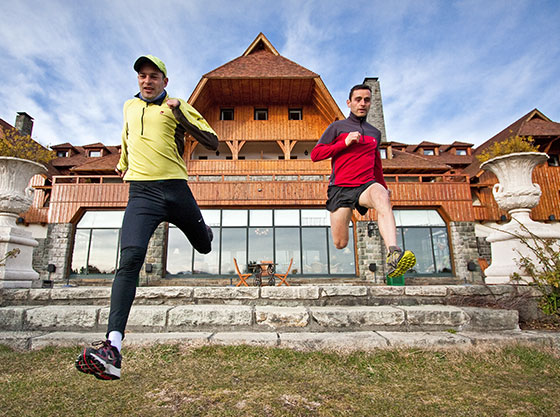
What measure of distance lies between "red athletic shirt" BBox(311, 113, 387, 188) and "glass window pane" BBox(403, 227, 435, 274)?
46.1 ft

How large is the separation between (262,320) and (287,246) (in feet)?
37.7

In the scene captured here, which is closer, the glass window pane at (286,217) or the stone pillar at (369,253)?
the stone pillar at (369,253)

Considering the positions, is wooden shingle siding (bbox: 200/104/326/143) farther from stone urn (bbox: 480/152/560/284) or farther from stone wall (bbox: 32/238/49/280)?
stone urn (bbox: 480/152/560/284)

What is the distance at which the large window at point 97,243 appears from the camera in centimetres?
1586

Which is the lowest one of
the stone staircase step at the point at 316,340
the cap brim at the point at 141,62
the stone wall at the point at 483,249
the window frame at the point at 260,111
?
the stone staircase step at the point at 316,340

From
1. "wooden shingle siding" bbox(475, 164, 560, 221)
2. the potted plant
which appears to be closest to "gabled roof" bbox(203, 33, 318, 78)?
"wooden shingle siding" bbox(475, 164, 560, 221)

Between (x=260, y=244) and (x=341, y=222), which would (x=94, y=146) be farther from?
(x=341, y=222)

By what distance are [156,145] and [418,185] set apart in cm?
1585

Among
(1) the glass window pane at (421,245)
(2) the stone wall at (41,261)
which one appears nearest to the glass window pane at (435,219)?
(1) the glass window pane at (421,245)

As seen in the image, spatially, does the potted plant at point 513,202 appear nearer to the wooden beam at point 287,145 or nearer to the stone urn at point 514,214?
the stone urn at point 514,214

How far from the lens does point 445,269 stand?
16047 millimetres

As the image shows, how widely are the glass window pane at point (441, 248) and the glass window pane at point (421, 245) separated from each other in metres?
0.25

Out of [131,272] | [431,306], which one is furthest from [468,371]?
[131,272]

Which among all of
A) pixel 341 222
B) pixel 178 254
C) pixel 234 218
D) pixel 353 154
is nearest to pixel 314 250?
pixel 234 218
